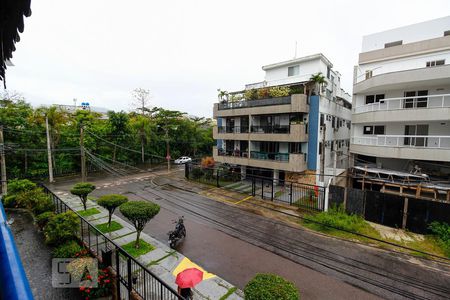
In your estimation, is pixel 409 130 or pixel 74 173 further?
pixel 74 173

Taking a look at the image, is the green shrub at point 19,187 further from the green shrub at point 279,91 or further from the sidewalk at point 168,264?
the green shrub at point 279,91

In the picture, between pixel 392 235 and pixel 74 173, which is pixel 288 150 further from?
pixel 74 173

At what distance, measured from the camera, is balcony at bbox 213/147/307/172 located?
64.6 feet

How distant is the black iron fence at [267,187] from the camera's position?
15.7m

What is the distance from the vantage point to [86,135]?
90.9 ft

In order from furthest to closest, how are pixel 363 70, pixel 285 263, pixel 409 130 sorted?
pixel 363 70 < pixel 409 130 < pixel 285 263

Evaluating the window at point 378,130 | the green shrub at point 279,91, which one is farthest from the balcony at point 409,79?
the green shrub at point 279,91

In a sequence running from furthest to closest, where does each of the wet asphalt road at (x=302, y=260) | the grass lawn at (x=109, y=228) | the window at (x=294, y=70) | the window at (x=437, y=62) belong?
1. the window at (x=294, y=70)
2. the window at (x=437, y=62)
3. the grass lawn at (x=109, y=228)
4. the wet asphalt road at (x=302, y=260)

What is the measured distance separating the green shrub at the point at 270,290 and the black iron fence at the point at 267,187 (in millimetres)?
8625

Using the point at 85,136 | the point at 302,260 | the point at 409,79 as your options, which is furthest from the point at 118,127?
the point at 409,79

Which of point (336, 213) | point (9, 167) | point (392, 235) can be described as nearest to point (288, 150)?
point (336, 213)

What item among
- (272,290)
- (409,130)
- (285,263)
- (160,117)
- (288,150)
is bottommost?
(285,263)

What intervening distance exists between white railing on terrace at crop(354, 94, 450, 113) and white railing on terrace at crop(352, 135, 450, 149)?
91.5 inches

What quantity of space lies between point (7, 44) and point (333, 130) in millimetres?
25265
